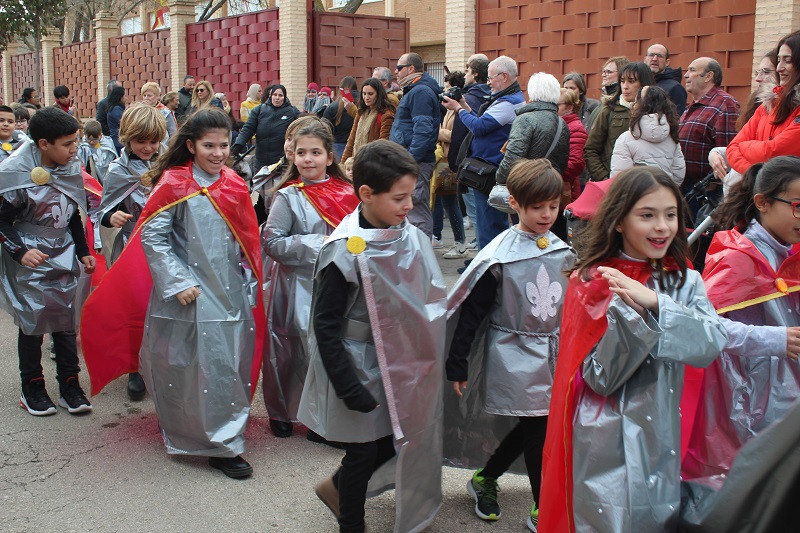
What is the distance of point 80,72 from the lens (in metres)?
29.3

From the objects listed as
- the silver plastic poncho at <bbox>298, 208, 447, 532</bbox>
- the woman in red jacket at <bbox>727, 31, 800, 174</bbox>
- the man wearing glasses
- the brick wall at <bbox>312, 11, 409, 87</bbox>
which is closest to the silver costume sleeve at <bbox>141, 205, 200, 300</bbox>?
the silver plastic poncho at <bbox>298, 208, 447, 532</bbox>

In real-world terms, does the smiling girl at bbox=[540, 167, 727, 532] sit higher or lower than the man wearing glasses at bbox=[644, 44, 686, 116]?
lower

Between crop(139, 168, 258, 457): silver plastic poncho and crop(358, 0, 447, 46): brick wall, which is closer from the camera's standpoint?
crop(139, 168, 258, 457): silver plastic poncho

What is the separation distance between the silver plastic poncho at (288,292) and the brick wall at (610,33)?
756cm

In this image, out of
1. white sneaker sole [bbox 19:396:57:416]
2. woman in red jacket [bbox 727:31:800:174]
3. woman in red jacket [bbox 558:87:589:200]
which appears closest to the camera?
woman in red jacket [bbox 727:31:800:174]

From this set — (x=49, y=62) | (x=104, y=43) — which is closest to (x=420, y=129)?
(x=104, y=43)

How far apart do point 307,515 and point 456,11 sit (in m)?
11.9

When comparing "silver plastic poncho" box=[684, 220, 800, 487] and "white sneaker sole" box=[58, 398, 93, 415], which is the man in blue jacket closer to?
"white sneaker sole" box=[58, 398, 93, 415]

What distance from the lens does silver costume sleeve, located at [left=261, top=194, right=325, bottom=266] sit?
14.8 ft

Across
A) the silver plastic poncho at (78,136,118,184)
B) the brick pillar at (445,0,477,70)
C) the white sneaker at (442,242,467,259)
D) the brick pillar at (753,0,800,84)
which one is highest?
the brick pillar at (445,0,477,70)

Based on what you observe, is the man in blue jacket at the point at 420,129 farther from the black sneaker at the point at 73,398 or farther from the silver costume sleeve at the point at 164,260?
the silver costume sleeve at the point at 164,260

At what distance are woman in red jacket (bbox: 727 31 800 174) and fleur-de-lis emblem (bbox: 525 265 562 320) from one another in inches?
72.6

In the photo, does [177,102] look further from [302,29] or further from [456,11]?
[302,29]

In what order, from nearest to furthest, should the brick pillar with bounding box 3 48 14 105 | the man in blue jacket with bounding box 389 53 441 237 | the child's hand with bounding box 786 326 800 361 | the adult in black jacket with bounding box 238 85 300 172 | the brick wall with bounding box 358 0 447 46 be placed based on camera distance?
the child's hand with bounding box 786 326 800 361
the man in blue jacket with bounding box 389 53 441 237
the adult in black jacket with bounding box 238 85 300 172
the brick wall with bounding box 358 0 447 46
the brick pillar with bounding box 3 48 14 105
